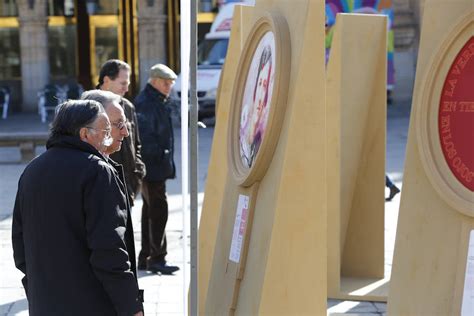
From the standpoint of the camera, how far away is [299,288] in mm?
4719

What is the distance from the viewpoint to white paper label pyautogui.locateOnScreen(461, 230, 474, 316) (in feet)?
14.1

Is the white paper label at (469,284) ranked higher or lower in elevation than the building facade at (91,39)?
higher

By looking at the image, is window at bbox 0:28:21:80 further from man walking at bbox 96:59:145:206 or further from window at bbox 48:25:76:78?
man walking at bbox 96:59:145:206

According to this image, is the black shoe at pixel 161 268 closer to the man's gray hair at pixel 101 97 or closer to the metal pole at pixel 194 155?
the man's gray hair at pixel 101 97

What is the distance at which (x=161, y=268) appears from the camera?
789 centimetres

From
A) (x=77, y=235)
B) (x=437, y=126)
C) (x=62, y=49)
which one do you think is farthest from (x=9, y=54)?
(x=77, y=235)

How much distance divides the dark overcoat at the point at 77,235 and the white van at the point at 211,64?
18607 mm

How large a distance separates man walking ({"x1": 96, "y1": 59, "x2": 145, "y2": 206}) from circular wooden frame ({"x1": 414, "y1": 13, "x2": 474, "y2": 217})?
283 centimetres

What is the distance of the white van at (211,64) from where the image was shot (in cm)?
2298

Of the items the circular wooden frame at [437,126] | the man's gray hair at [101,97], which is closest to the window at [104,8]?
the man's gray hair at [101,97]

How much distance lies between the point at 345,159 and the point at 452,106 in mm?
3007

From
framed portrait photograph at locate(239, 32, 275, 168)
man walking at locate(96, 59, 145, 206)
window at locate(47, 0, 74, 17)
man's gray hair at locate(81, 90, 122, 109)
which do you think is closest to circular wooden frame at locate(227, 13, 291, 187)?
framed portrait photograph at locate(239, 32, 275, 168)

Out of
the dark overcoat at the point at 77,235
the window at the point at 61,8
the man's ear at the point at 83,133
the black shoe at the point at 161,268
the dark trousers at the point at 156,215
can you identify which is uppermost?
the man's ear at the point at 83,133

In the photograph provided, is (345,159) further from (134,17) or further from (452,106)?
(134,17)
